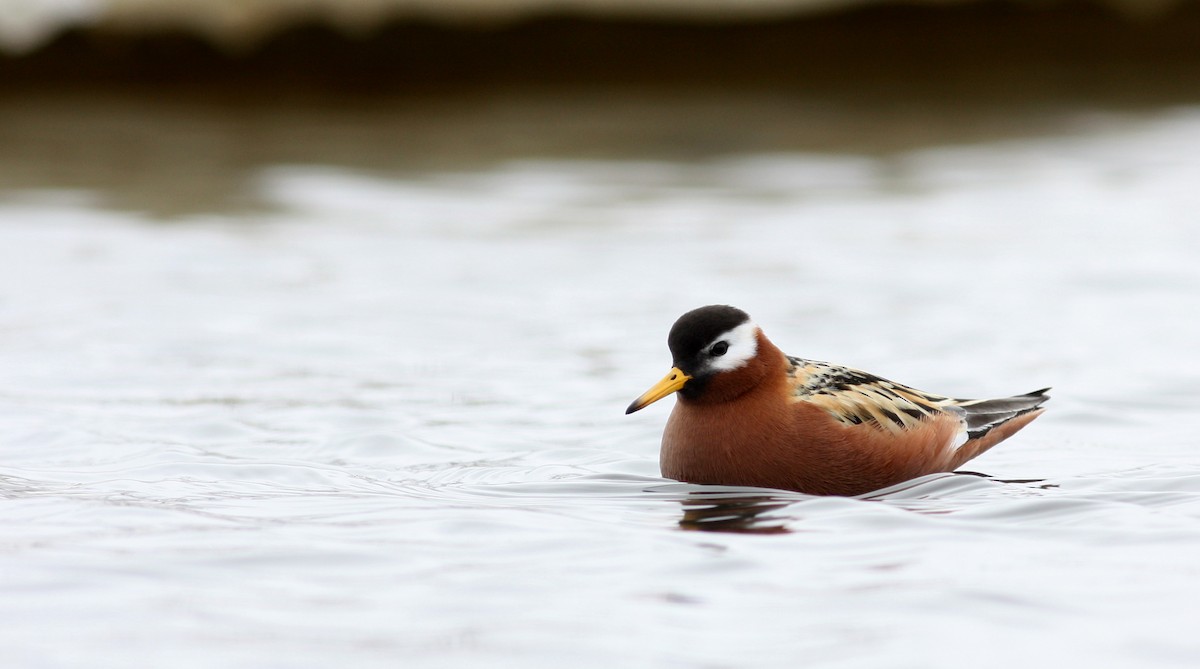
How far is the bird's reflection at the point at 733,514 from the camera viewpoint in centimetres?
629

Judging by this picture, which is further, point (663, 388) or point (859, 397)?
point (859, 397)

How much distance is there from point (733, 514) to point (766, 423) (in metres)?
0.58

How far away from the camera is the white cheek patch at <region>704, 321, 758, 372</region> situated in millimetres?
7000

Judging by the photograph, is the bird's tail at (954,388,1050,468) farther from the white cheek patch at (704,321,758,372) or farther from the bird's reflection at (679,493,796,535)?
the bird's reflection at (679,493,796,535)

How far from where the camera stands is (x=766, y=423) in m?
6.93

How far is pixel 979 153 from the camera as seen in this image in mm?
18172

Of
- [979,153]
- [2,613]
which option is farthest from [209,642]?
[979,153]

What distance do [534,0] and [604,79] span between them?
1.30 meters

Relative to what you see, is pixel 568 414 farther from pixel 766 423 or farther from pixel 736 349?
pixel 766 423

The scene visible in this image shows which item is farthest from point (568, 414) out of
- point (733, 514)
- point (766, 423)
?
point (733, 514)

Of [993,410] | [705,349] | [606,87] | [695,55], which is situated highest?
[695,55]

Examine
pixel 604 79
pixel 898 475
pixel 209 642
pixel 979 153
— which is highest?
pixel 604 79

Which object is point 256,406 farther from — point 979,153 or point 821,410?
point 979,153

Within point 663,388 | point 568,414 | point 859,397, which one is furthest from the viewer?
point 568,414
